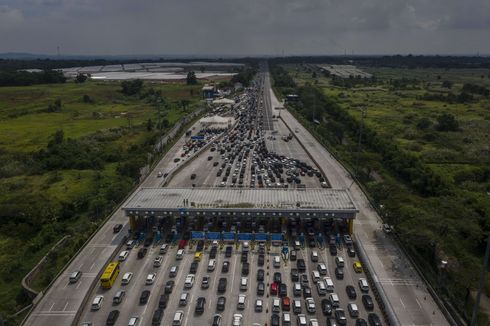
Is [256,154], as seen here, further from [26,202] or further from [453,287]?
[453,287]

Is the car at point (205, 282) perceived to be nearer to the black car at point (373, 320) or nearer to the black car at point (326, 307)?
the black car at point (326, 307)

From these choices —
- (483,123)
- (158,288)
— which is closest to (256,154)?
(158,288)

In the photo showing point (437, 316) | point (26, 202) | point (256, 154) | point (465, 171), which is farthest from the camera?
point (256, 154)

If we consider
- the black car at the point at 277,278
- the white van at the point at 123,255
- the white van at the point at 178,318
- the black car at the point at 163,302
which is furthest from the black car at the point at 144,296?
the black car at the point at 277,278

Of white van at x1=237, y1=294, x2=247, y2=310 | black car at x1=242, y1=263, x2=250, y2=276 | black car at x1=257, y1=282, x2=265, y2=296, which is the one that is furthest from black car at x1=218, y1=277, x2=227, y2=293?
black car at x1=257, y1=282, x2=265, y2=296

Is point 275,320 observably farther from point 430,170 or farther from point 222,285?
point 430,170

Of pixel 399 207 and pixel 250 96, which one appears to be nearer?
pixel 399 207

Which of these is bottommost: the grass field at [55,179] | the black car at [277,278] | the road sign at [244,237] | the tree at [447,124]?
the grass field at [55,179]
